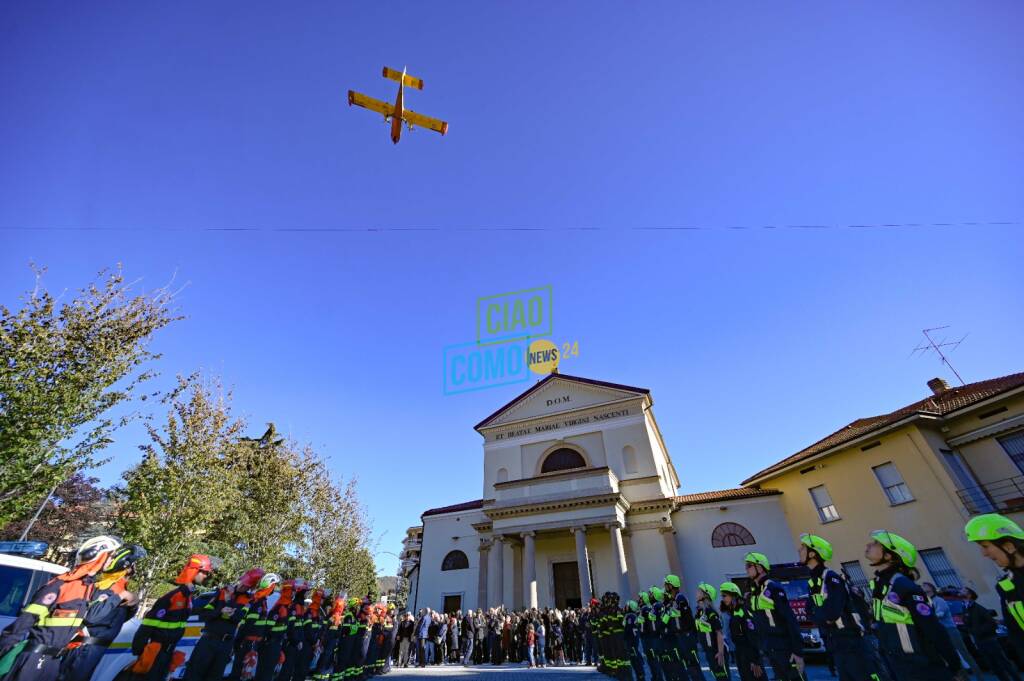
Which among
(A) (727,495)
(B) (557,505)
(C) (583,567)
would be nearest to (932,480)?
(A) (727,495)

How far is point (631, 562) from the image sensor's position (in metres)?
20.8

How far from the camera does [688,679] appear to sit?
7945mm

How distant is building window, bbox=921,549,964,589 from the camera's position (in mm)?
14320

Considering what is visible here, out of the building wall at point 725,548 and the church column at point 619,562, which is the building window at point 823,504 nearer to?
the building wall at point 725,548

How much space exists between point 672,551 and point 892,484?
9323mm

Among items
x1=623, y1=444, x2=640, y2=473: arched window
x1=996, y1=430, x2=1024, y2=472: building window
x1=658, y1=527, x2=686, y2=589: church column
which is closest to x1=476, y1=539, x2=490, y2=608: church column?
x1=623, y1=444, x2=640, y2=473: arched window

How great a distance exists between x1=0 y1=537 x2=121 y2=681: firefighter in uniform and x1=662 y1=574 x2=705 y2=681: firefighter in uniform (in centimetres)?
809

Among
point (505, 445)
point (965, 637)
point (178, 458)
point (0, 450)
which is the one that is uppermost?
point (505, 445)

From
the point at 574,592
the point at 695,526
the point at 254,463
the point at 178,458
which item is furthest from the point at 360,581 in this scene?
the point at 695,526

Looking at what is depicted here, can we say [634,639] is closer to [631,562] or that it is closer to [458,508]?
[631,562]

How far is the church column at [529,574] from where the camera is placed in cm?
1889

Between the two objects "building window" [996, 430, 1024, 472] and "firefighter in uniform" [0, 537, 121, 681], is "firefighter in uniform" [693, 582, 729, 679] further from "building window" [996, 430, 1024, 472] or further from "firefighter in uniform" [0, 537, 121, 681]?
"building window" [996, 430, 1024, 472]

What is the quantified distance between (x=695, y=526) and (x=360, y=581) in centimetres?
2288

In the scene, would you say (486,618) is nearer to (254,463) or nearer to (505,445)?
(505,445)
